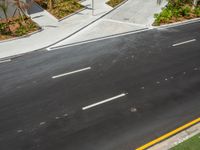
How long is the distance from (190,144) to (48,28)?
641 inches

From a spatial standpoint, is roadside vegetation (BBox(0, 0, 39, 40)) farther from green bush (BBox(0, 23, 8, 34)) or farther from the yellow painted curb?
the yellow painted curb

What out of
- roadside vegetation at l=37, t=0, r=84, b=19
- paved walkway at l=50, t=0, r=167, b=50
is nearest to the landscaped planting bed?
roadside vegetation at l=37, t=0, r=84, b=19

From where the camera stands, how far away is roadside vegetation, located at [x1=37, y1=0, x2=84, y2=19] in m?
26.1

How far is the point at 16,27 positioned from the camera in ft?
73.6

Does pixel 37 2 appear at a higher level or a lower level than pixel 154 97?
higher

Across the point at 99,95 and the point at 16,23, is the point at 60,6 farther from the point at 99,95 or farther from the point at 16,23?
the point at 99,95

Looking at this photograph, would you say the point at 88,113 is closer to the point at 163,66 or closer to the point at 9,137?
the point at 9,137

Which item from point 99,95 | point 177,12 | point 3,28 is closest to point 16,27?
point 3,28

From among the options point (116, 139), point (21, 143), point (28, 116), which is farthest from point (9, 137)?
point (116, 139)

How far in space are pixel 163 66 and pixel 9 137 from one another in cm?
992

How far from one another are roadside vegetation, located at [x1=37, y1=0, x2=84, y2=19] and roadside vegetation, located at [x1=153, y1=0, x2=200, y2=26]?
8.06 meters

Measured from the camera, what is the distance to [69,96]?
14.0 meters

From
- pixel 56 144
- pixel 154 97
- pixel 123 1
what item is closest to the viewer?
pixel 56 144

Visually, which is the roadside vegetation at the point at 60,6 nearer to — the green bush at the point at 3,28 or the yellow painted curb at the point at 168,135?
the green bush at the point at 3,28
